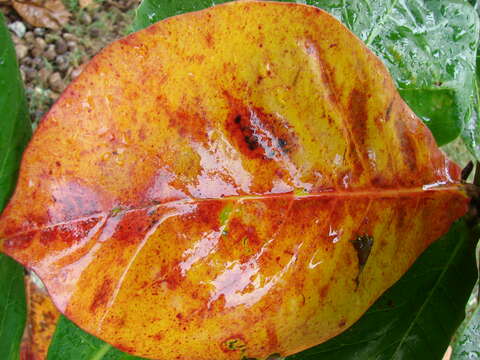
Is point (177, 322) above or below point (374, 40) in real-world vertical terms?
below

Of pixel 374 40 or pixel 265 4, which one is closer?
pixel 265 4

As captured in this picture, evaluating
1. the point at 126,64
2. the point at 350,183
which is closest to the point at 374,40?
the point at 350,183

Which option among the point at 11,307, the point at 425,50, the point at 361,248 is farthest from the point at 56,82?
the point at 361,248

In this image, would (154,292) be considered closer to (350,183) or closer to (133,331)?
(133,331)

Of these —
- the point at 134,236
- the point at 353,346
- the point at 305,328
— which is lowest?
the point at 353,346

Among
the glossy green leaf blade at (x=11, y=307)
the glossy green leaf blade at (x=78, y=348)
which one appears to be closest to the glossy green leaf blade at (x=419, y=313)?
the glossy green leaf blade at (x=78, y=348)

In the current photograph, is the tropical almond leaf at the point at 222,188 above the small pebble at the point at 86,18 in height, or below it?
above

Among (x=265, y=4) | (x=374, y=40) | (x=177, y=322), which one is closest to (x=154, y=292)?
(x=177, y=322)

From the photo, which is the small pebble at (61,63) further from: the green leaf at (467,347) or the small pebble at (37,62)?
the green leaf at (467,347)
